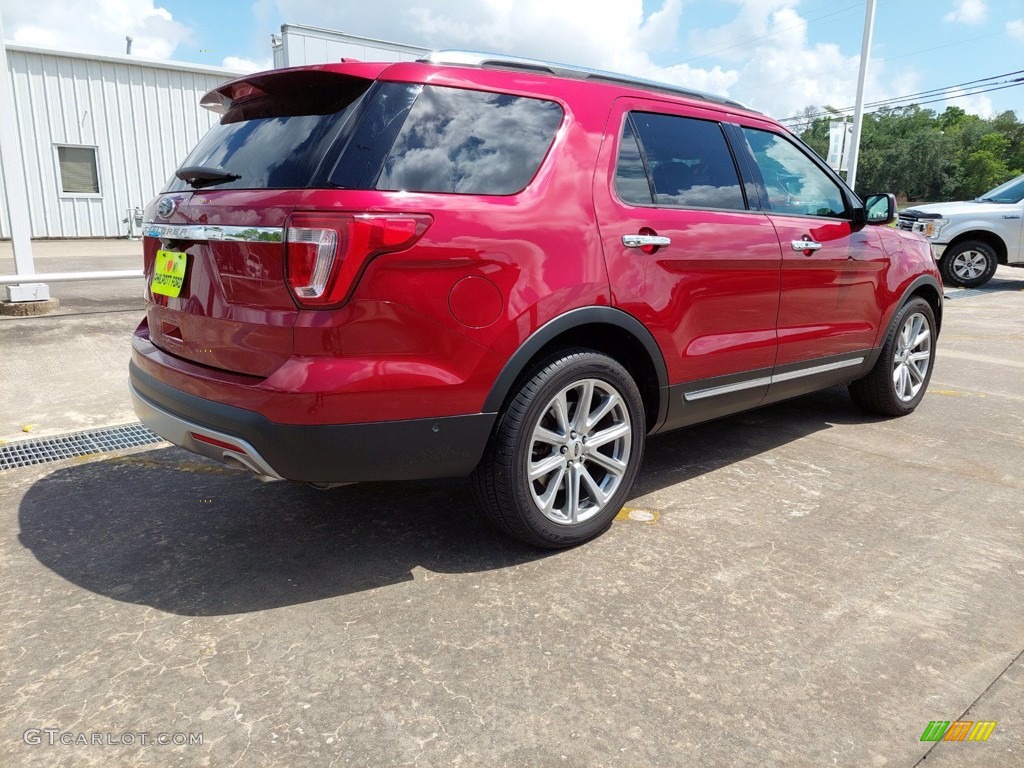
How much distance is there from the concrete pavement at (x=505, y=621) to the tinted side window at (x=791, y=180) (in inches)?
52.7

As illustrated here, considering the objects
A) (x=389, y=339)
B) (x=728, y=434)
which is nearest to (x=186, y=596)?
(x=389, y=339)

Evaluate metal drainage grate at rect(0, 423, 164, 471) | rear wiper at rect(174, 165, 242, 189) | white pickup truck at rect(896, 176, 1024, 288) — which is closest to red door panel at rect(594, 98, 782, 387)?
rear wiper at rect(174, 165, 242, 189)

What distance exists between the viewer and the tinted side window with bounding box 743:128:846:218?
3.77 metres

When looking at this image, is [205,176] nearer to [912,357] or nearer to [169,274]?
[169,274]

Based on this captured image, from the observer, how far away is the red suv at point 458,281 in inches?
92.8

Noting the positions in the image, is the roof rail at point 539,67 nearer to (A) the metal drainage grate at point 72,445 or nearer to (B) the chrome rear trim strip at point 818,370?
(B) the chrome rear trim strip at point 818,370

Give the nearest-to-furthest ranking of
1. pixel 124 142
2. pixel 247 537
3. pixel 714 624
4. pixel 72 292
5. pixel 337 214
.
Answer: pixel 337 214 < pixel 714 624 < pixel 247 537 < pixel 72 292 < pixel 124 142

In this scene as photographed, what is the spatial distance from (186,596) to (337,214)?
140 cm

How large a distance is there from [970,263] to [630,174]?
471 inches

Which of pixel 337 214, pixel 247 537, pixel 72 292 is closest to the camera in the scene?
pixel 337 214

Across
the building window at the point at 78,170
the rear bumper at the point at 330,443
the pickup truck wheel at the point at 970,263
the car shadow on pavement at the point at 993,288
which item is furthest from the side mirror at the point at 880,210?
the building window at the point at 78,170

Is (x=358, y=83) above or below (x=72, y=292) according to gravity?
above

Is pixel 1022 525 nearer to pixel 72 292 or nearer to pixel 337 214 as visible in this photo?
pixel 337 214

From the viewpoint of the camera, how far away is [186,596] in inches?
103
